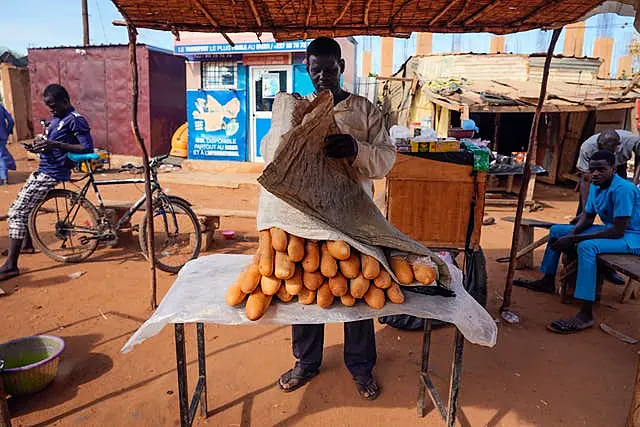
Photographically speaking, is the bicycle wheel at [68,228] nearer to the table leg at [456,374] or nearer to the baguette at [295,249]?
the baguette at [295,249]

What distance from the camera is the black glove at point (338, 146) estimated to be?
6.31 ft

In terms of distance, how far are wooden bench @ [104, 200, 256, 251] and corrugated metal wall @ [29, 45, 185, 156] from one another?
769 cm

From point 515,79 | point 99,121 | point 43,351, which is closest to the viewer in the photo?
point 43,351

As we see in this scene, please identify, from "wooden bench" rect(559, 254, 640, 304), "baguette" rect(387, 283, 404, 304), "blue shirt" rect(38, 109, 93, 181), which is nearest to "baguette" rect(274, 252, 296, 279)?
"baguette" rect(387, 283, 404, 304)

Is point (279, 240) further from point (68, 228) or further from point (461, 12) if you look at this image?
point (68, 228)

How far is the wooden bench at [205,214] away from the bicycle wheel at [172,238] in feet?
0.77

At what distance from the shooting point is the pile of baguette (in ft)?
5.91

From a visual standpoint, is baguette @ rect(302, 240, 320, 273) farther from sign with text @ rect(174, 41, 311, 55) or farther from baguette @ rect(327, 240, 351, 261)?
sign with text @ rect(174, 41, 311, 55)

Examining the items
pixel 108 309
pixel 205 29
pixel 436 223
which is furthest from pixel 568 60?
pixel 108 309

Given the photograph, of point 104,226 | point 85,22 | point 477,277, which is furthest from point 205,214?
point 85,22

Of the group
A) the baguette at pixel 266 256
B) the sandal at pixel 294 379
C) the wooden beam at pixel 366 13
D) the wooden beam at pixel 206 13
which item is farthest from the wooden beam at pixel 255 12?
the sandal at pixel 294 379

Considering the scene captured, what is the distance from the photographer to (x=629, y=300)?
4.54m

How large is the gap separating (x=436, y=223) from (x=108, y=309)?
3039 millimetres

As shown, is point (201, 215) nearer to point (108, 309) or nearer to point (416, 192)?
point (108, 309)
